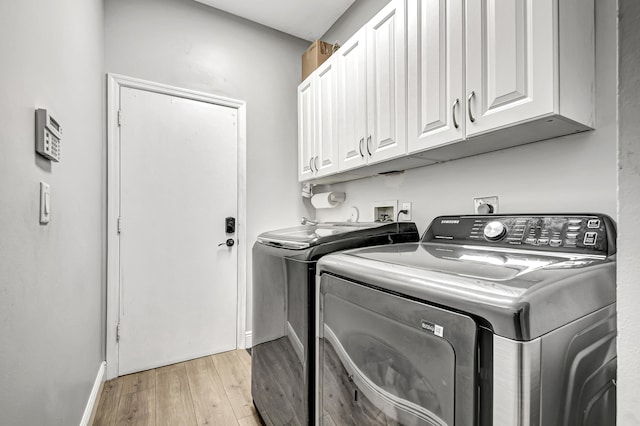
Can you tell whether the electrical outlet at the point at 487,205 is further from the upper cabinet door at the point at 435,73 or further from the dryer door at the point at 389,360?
the dryer door at the point at 389,360

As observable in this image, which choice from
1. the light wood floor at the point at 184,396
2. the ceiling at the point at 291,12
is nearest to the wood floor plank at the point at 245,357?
the light wood floor at the point at 184,396

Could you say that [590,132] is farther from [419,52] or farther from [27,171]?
[27,171]

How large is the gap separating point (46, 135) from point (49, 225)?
1.01ft

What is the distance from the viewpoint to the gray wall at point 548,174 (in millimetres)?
1062

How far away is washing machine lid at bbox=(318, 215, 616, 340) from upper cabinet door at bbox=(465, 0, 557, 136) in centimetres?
50

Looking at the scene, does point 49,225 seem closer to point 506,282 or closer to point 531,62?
point 506,282

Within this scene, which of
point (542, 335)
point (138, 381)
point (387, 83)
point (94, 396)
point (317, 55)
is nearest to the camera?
point (542, 335)

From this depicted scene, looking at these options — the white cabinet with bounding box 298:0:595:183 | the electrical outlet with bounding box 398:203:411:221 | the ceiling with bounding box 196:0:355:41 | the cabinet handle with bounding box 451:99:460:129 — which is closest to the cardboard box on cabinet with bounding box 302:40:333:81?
the ceiling with bounding box 196:0:355:41

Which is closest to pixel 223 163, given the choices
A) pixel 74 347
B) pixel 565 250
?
pixel 74 347

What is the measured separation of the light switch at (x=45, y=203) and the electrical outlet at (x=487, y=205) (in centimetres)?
171

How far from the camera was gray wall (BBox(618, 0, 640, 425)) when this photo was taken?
34 cm

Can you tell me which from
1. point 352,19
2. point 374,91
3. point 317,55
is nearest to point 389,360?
point 374,91

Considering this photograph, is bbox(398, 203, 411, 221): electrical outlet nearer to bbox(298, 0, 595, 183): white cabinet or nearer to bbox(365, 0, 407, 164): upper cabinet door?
bbox(298, 0, 595, 183): white cabinet

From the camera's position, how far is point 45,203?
1.00 m
